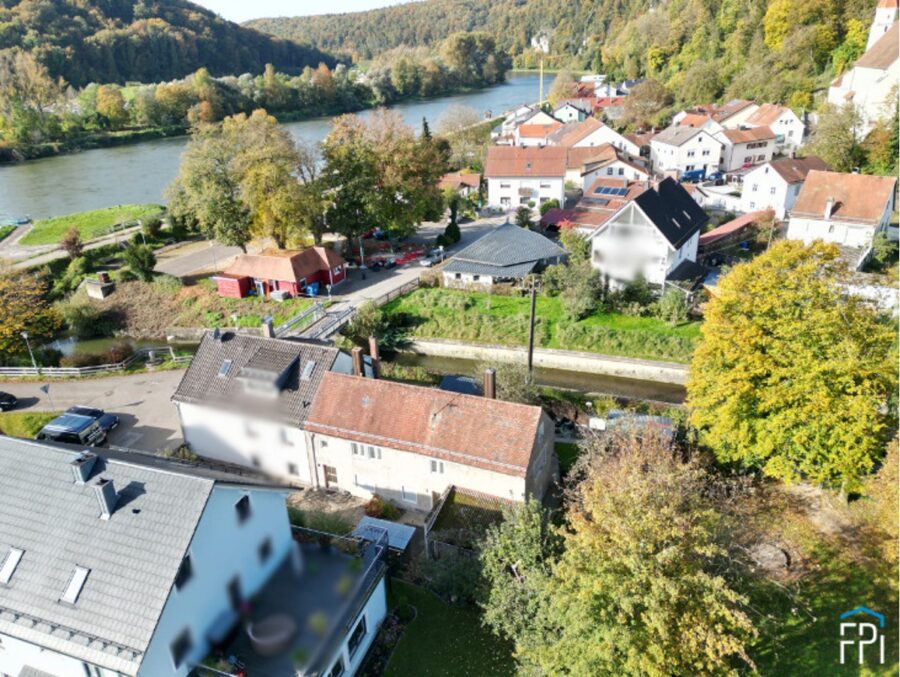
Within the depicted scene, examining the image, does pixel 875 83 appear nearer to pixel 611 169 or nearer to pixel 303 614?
pixel 611 169

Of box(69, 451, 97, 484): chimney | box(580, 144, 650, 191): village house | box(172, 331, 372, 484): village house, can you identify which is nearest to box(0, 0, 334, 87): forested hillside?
box(580, 144, 650, 191): village house

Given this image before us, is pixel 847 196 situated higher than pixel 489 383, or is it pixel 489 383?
pixel 847 196

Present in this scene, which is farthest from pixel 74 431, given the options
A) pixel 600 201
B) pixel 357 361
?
pixel 600 201

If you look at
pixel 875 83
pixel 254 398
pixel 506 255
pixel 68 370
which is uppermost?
pixel 875 83

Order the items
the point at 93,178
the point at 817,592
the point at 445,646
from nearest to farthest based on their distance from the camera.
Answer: the point at 445,646, the point at 817,592, the point at 93,178

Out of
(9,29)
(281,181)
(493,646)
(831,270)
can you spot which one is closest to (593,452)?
(493,646)

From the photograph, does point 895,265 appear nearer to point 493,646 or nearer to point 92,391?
point 493,646

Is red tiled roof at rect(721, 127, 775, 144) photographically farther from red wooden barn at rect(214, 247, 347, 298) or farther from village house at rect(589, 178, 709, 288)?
red wooden barn at rect(214, 247, 347, 298)
